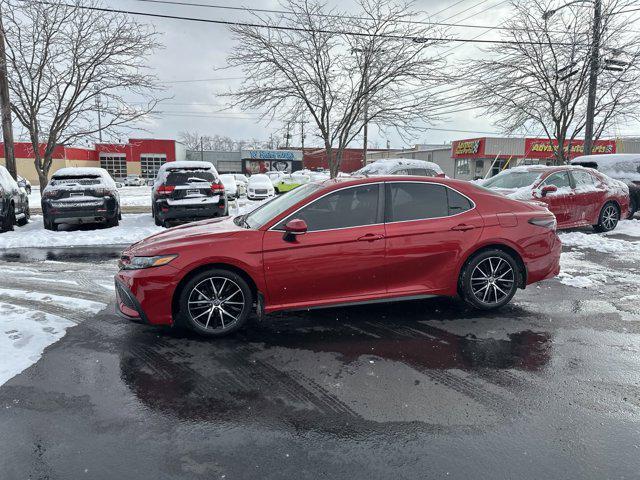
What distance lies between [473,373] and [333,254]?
5.44 feet

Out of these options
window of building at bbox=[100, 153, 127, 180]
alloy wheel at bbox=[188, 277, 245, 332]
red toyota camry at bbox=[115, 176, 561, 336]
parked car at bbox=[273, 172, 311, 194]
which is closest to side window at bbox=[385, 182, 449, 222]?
red toyota camry at bbox=[115, 176, 561, 336]

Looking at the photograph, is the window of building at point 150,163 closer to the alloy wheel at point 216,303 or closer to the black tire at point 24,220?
the black tire at point 24,220

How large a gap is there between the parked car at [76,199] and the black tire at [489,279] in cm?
913

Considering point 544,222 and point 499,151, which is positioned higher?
point 499,151

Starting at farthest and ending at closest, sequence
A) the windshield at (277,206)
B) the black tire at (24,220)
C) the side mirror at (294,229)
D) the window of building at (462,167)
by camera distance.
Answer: the window of building at (462,167) → the black tire at (24,220) → the windshield at (277,206) → the side mirror at (294,229)

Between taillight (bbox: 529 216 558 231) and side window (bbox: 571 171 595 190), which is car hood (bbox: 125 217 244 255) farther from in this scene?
side window (bbox: 571 171 595 190)

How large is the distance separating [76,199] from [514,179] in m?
10.6

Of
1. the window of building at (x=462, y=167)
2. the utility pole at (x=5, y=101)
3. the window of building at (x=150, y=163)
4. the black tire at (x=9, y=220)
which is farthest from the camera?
the window of building at (x=150, y=163)

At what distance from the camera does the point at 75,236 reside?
33.9ft

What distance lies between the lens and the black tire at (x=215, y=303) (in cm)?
420

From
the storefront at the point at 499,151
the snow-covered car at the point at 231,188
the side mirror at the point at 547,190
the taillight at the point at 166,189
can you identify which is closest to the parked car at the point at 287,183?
the snow-covered car at the point at 231,188

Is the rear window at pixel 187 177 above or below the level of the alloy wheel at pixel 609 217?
above

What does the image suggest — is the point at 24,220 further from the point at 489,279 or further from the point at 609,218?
the point at 609,218

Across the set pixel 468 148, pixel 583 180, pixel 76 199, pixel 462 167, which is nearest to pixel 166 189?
pixel 76 199
